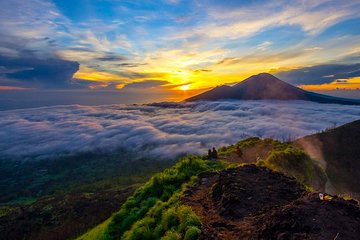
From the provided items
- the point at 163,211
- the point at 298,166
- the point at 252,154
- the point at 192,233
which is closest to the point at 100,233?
the point at 163,211

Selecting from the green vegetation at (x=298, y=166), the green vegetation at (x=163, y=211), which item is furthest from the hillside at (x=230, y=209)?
the green vegetation at (x=298, y=166)

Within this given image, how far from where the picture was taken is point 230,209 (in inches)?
593

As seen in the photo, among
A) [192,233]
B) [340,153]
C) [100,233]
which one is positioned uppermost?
[192,233]

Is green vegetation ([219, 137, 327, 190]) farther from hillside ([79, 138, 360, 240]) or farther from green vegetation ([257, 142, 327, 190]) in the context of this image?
hillside ([79, 138, 360, 240])

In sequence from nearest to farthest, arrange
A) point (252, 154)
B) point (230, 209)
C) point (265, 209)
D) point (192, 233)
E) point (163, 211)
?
point (192, 233) → point (265, 209) → point (230, 209) → point (163, 211) → point (252, 154)

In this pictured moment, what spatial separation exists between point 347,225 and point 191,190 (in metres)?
10.3

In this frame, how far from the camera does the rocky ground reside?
11086 millimetres

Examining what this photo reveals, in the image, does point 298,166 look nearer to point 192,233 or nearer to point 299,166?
point 299,166

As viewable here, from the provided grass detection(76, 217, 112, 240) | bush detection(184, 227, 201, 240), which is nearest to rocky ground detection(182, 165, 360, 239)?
bush detection(184, 227, 201, 240)

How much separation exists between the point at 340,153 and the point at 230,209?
235 ft

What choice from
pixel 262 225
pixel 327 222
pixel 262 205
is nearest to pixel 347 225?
pixel 327 222

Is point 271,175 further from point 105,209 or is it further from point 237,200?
point 105,209

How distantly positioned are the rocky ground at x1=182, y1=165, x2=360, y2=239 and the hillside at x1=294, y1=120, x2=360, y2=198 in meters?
47.4

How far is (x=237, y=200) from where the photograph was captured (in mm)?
15711
